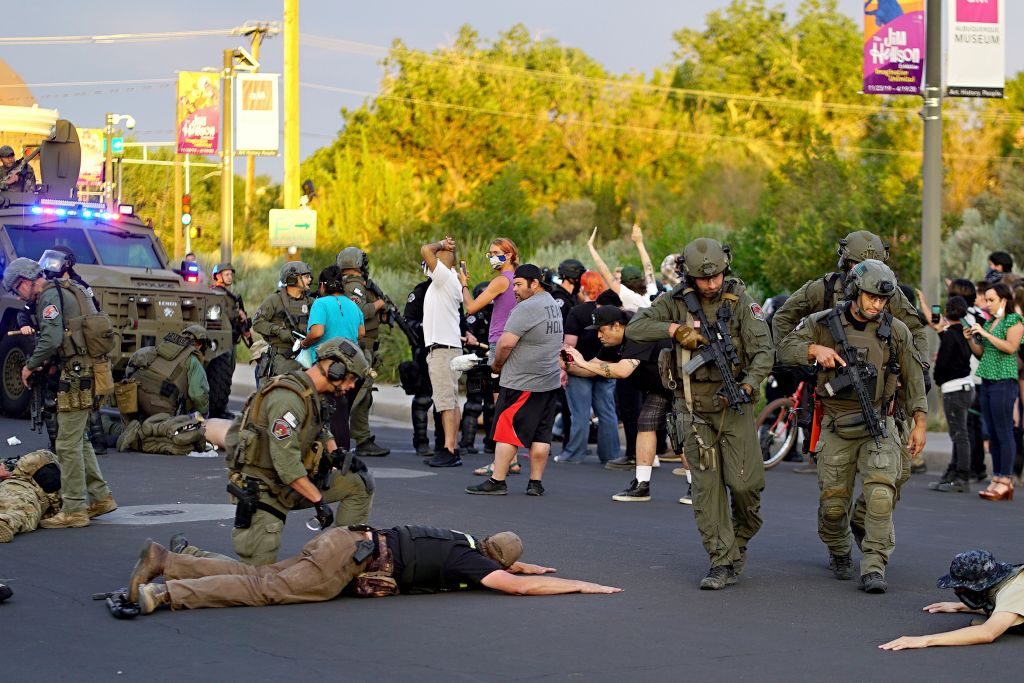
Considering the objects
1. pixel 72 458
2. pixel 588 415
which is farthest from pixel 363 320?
pixel 72 458

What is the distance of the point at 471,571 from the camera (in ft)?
26.2

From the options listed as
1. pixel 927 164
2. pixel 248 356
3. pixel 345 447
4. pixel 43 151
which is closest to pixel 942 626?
pixel 345 447

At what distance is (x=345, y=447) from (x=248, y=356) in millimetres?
17430

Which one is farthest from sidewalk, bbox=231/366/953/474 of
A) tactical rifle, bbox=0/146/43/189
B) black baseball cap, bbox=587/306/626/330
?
tactical rifle, bbox=0/146/43/189

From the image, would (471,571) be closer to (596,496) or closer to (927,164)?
(596,496)

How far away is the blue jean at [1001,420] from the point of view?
41.6 ft

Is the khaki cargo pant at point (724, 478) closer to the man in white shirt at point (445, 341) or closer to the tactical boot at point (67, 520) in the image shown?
the tactical boot at point (67, 520)

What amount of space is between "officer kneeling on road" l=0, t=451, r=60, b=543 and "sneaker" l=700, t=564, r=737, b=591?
4.59 metres

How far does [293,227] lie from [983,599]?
22.6m

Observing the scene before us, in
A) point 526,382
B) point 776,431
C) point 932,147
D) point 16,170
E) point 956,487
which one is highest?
point 932,147

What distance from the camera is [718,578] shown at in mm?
8430

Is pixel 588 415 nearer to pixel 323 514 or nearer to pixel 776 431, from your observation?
pixel 776 431

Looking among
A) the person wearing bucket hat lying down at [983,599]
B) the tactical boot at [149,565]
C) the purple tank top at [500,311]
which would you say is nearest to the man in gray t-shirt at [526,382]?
the purple tank top at [500,311]

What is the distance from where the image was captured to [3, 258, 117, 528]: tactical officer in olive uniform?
33.2 feet
